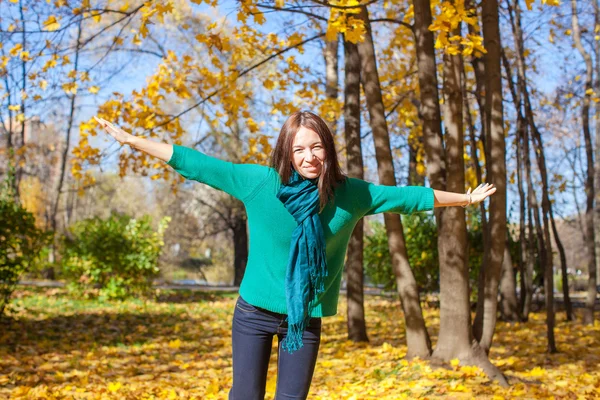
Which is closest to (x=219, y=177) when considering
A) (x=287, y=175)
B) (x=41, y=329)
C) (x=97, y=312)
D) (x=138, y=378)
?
(x=287, y=175)

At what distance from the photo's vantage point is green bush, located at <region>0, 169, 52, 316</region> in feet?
26.5

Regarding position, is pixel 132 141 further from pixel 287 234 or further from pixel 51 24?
pixel 51 24

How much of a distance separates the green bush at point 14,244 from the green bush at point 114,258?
16.0 feet

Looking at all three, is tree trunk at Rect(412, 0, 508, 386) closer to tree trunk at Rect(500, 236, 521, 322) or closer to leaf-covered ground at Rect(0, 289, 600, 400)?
leaf-covered ground at Rect(0, 289, 600, 400)

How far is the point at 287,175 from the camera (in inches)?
110

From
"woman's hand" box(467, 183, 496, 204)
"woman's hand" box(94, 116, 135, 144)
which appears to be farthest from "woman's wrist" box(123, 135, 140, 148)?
"woman's hand" box(467, 183, 496, 204)

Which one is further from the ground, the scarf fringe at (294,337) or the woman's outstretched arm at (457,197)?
the woman's outstretched arm at (457,197)

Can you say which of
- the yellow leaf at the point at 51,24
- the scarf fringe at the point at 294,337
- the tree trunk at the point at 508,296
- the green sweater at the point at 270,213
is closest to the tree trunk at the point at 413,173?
the tree trunk at the point at 508,296

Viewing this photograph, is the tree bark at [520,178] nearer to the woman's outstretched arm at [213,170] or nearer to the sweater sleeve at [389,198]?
the sweater sleeve at [389,198]

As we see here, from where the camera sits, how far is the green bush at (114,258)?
Result: 44.1 feet

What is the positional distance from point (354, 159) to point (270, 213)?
5.20 metres

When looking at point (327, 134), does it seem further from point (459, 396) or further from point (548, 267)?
point (548, 267)

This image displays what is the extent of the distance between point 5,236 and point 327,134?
6.46 metres

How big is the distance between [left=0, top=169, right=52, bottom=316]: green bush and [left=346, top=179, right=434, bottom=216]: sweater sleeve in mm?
6384
